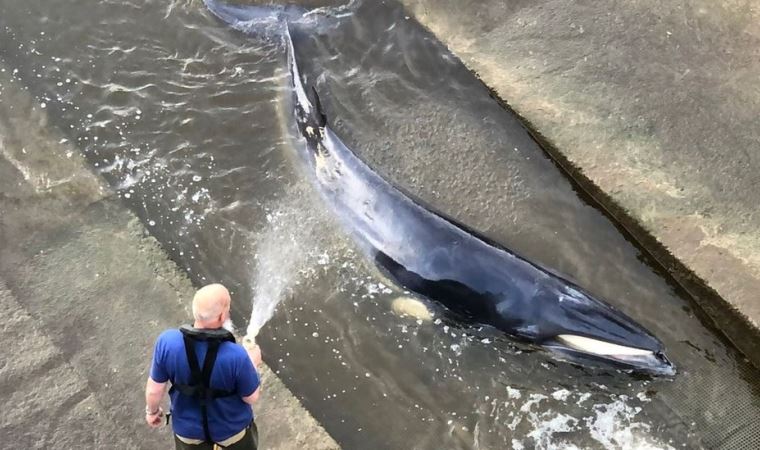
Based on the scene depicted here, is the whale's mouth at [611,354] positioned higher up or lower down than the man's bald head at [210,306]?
lower down

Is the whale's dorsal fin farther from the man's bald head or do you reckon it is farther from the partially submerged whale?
the man's bald head

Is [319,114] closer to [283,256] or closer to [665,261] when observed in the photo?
[283,256]

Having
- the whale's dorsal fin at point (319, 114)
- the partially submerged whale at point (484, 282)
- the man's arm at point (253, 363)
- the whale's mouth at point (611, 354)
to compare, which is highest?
the whale's dorsal fin at point (319, 114)

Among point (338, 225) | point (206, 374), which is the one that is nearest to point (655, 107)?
point (338, 225)

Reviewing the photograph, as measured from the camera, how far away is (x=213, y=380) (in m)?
3.37

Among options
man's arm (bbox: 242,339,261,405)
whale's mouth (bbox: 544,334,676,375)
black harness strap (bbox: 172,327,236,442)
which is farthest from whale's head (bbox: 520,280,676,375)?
black harness strap (bbox: 172,327,236,442)

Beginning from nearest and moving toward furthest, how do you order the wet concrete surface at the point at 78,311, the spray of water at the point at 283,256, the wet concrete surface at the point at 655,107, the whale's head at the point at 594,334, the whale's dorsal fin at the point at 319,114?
the wet concrete surface at the point at 78,311 → the whale's head at the point at 594,334 → the wet concrete surface at the point at 655,107 → the spray of water at the point at 283,256 → the whale's dorsal fin at the point at 319,114

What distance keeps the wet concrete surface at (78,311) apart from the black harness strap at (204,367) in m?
1.26

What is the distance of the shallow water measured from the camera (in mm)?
4926

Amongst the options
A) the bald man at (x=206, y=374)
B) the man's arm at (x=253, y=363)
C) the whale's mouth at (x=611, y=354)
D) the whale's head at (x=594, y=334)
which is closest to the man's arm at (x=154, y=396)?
the bald man at (x=206, y=374)

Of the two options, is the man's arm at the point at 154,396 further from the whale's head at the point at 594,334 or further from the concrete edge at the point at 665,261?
the concrete edge at the point at 665,261

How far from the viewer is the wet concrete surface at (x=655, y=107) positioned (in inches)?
205

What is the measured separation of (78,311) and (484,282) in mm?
2987

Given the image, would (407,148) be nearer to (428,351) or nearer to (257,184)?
(257,184)
